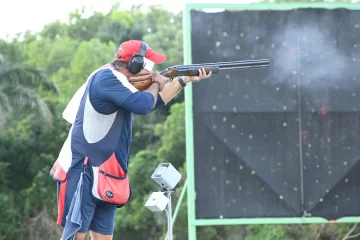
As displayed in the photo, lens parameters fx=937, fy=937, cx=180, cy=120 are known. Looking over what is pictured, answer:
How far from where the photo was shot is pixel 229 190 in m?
8.23

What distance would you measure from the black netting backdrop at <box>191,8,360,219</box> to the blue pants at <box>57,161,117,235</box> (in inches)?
109

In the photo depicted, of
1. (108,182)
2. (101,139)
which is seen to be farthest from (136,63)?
(108,182)

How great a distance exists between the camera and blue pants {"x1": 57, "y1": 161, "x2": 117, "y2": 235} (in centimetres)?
534

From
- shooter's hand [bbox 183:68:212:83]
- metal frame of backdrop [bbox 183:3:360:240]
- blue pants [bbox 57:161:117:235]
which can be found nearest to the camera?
blue pants [bbox 57:161:117:235]

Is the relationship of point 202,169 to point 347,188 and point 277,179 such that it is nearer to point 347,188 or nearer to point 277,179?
point 277,179

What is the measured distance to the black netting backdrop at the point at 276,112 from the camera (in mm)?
8195

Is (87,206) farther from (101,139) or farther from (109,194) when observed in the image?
(101,139)

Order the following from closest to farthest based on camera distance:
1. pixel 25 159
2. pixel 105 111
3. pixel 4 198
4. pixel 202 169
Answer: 1. pixel 105 111
2. pixel 202 169
3. pixel 4 198
4. pixel 25 159

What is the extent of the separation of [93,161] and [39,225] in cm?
1572

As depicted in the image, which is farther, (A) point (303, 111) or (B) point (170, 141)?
(B) point (170, 141)

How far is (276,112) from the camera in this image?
8.22m

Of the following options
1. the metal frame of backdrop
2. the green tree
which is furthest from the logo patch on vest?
the green tree

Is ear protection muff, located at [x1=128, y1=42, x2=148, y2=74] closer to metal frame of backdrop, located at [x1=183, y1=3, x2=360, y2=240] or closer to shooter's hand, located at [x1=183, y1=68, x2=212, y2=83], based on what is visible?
shooter's hand, located at [x1=183, y1=68, x2=212, y2=83]

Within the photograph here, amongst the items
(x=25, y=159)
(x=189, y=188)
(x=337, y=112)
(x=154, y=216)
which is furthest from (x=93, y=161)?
(x=25, y=159)
